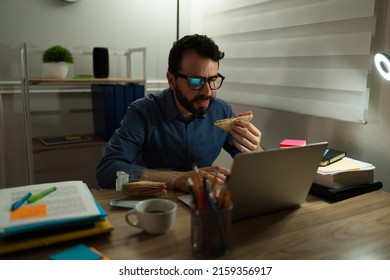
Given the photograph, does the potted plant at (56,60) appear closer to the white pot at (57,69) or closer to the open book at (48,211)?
the white pot at (57,69)

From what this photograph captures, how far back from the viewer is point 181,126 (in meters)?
1.63

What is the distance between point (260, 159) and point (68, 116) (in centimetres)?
189

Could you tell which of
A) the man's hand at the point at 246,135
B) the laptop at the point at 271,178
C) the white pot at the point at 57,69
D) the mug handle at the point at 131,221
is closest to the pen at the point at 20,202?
the mug handle at the point at 131,221

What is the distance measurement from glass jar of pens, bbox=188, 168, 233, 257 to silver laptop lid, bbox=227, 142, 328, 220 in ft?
0.33

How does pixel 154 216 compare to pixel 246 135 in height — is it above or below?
below

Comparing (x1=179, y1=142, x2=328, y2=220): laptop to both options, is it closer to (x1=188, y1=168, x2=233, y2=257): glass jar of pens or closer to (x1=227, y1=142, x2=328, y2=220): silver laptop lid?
(x1=227, y1=142, x2=328, y2=220): silver laptop lid

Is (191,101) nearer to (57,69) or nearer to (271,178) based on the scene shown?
(271,178)

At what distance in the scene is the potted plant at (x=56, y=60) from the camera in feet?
6.97

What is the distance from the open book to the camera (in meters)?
0.78

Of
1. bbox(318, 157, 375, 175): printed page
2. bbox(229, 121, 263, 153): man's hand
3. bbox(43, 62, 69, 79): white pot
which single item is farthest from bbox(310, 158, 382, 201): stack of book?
bbox(43, 62, 69, 79): white pot

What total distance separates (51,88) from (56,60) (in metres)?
0.27

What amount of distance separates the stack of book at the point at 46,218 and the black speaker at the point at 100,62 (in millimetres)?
1431

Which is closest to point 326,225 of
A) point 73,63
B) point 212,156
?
point 212,156

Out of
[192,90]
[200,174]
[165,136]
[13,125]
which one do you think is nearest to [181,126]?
[165,136]
